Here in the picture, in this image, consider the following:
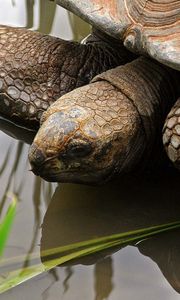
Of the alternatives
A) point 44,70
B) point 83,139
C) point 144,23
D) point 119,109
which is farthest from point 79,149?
point 44,70

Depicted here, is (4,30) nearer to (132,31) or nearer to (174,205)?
(132,31)

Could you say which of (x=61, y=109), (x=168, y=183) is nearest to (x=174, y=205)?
(x=168, y=183)

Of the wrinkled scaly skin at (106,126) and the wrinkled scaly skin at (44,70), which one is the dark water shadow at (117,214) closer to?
the wrinkled scaly skin at (106,126)

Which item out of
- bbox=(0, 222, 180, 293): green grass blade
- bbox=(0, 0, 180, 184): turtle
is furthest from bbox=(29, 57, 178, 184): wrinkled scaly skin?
bbox=(0, 222, 180, 293): green grass blade

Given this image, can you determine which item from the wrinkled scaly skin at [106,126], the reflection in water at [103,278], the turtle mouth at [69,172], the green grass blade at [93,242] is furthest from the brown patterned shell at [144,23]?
the reflection in water at [103,278]

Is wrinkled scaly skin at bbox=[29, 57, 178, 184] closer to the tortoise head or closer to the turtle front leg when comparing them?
the tortoise head

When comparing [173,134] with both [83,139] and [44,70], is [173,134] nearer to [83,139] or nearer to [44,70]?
[83,139]
